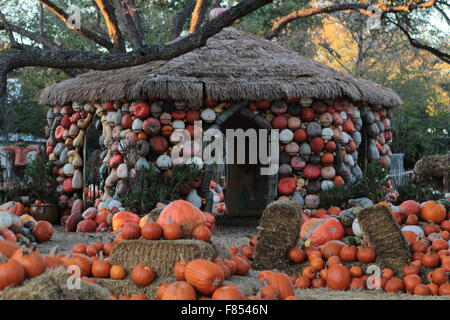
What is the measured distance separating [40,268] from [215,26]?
19.5 feet

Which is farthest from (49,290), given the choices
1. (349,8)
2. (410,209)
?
(349,8)

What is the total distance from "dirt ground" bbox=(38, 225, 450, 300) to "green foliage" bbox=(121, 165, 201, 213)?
896 mm

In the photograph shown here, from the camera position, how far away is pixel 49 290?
314cm

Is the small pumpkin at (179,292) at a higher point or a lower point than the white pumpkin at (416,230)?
lower

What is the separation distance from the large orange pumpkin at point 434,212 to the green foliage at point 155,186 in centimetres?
480

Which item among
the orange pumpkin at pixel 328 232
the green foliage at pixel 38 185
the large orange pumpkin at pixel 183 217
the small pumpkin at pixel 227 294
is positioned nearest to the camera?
the small pumpkin at pixel 227 294

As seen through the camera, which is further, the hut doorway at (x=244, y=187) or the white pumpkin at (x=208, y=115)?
the hut doorway at (x=244, y=187)

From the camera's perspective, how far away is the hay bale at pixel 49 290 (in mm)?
3127

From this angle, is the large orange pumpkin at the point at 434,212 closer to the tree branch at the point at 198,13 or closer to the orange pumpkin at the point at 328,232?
the orange pumpkin at the point at 328,232

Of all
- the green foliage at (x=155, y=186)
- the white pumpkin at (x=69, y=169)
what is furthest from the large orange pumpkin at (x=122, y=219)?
the white pumpkin at (x=69, y=169)

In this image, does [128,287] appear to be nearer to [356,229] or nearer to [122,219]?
[356,229]

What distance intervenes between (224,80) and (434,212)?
5.27m
